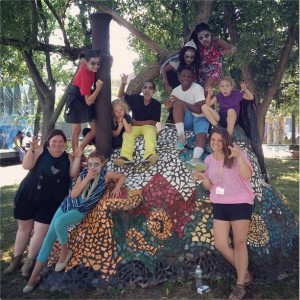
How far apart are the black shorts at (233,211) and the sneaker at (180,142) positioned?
4.41 ft

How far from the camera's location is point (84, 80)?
5.16 meters

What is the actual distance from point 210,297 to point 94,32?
3.73m

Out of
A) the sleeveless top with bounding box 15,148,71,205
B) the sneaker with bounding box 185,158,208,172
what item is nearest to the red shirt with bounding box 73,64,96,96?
the sleeveless top with bounding box 15,148,71,205

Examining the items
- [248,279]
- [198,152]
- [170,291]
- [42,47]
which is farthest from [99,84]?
[42,47]

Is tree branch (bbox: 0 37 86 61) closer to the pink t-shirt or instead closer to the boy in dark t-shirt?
the boy in dark t-shirt

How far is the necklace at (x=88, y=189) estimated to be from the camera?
4457 millimetres

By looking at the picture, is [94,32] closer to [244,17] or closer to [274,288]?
[274,288]

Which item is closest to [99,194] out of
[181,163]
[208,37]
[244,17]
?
[181,163]

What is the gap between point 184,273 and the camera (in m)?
4.45

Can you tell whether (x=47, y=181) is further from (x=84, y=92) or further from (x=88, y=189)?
(x=84, y=92)

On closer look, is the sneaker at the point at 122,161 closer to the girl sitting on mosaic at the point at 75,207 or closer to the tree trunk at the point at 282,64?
the girl sitting on mosaic at the point at 75,207

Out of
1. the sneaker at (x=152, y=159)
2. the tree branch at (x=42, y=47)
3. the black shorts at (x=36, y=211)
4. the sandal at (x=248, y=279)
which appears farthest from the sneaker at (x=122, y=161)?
the tree branch at (x=42, y=47)

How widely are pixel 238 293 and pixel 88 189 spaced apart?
2006mm

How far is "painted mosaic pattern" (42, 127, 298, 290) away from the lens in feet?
14.5
